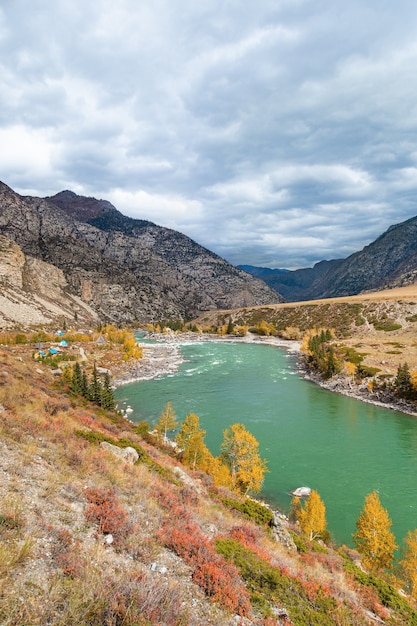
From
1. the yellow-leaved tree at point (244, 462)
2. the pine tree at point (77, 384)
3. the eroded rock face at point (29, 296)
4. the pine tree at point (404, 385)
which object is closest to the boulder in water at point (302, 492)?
the yellow-leaved tree at point (244, 462)

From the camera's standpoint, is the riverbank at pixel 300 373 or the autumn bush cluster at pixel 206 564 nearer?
the autumn bush cluster at pixel 206 564

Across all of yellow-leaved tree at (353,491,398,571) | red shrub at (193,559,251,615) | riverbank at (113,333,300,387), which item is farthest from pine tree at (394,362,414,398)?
red shrub at (193,559,251,615)

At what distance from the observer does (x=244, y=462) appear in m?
29.6

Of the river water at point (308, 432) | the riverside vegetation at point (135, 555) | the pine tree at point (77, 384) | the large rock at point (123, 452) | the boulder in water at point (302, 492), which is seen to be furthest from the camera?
the pine tree at point (77, 384)

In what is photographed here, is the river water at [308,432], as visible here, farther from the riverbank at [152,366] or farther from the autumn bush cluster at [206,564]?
the autumn bush cluster at [206,564]

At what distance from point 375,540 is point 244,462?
11.9 meters

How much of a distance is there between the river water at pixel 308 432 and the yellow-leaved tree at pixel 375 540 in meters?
3.43

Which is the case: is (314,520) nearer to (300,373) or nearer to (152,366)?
(300,373)

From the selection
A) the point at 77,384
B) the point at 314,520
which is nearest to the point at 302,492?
the point at 314,520

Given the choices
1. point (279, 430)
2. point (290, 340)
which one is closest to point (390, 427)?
point (279, 430)

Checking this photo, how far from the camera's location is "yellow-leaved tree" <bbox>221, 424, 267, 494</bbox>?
93.1 feet

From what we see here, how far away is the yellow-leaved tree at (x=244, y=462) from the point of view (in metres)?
28.4

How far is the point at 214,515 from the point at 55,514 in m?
7.49

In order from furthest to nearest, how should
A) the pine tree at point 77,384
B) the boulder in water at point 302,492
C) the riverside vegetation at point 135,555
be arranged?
the pine tree at point 77,384 → the boulder in water at point 302,492 → the riverside vegetation at point 135,555
